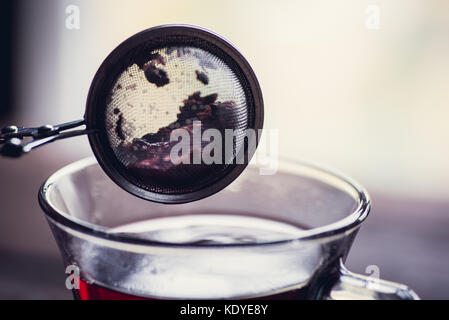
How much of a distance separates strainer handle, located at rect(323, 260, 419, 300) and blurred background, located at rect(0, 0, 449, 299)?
2.14 feet

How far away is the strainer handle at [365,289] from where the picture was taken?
1.89 ft

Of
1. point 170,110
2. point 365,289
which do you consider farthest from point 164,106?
Answer: point 365,289

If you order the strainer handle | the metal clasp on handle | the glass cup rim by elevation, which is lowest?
the strainer handle

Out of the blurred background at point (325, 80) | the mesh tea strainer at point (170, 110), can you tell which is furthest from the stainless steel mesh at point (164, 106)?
the blurred background at point (325, 80)

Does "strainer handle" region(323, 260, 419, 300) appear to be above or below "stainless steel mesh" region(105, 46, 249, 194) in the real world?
below

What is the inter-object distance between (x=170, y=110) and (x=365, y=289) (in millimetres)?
348

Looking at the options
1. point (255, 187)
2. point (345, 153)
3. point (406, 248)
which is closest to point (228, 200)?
point (255, 187)

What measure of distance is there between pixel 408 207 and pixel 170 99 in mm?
908

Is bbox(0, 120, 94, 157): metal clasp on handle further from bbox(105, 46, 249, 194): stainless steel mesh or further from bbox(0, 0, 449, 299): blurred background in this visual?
bbox(0, 0, 449, 299): blurred background

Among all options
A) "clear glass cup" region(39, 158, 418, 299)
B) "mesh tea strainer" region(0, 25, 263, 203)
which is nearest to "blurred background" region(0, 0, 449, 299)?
"clear glass cup" region(39, 158, 418, 299)

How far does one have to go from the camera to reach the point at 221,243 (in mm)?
566

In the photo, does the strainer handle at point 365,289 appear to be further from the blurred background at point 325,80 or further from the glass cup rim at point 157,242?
the blurred background at point 325,80

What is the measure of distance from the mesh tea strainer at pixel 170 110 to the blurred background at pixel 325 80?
24.5 inches

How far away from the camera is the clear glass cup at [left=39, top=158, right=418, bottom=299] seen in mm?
556
